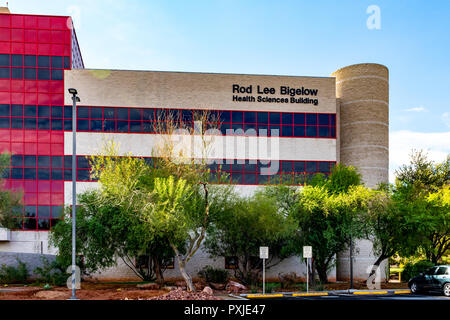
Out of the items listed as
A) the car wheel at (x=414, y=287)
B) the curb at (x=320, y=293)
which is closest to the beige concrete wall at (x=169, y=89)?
the curb at (x=320, y=293)

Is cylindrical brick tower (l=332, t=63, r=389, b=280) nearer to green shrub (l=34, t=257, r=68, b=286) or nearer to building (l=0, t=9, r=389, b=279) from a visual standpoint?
building (l=0, t=9, r=389, b=279)

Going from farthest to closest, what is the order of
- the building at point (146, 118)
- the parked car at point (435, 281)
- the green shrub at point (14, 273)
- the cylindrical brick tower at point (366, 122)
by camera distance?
the cylindrical brick tower at point (366, 122)
the building at point (146, 118)
the green shrub at point (14, 273)
the parked car at point (435, 281)

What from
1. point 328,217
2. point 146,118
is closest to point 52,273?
point 146,118

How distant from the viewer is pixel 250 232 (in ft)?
92.5

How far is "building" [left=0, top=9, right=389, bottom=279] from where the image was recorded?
120 feet

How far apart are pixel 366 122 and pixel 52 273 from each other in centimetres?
2958

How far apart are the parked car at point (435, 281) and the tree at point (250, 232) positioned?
8034 millimetres

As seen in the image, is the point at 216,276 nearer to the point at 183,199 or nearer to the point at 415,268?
the point at 183,199

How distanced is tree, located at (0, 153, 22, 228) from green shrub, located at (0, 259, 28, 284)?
4.65m

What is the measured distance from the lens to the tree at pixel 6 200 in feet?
113

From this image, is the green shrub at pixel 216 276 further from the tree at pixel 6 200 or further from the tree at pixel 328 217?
the tree at pixel 6 200

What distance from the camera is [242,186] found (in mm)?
37812

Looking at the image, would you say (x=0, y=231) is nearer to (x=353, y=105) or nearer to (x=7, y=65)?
(x=7, y=65)

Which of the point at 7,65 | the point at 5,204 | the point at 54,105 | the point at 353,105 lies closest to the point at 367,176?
the point at 353,105
